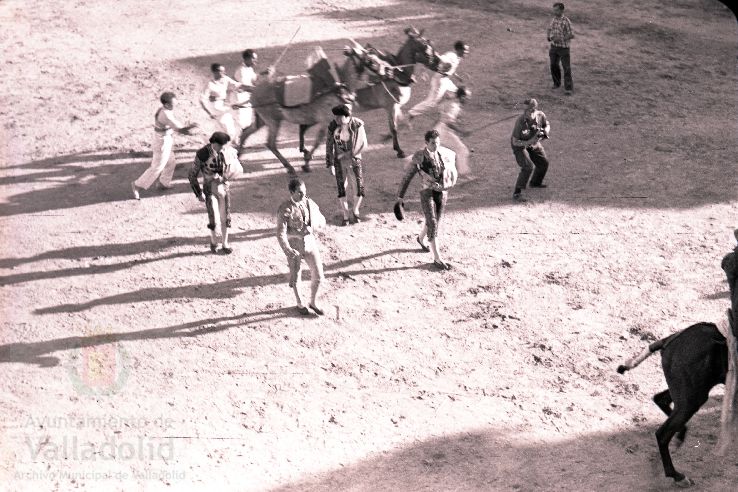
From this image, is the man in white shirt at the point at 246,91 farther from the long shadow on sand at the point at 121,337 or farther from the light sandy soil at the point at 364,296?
the long shadow on sand at the point at 121,337

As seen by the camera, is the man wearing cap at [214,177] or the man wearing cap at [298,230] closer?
the man wearing cap at [298,230]

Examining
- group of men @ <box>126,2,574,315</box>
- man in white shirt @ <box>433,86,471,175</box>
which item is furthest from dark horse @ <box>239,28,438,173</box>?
man in white shirt @ <box>433,86,471,175</box>

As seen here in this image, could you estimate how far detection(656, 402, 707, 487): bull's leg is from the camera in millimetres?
8391

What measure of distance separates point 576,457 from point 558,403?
0.92m

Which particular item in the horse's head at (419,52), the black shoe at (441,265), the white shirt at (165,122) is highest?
the horse's head at (419,52)

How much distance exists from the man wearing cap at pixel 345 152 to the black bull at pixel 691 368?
5.68m

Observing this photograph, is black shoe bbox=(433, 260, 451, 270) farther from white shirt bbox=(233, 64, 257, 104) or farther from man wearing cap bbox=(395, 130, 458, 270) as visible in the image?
white shirt bbox=(233, 64, 257, 104)

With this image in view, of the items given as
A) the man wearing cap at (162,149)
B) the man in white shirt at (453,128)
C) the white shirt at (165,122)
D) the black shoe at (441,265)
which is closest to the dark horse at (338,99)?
the man in white shirt at (453,128)

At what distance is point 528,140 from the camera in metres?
13.5

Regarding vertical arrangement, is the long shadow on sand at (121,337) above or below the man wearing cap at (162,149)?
below

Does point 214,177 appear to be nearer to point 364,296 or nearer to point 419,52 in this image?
point 364,296

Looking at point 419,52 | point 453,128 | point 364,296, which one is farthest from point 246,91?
point 364,296

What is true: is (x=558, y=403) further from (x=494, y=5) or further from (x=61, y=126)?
(x=494, y=5)

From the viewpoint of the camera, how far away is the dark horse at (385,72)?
13.3 m
